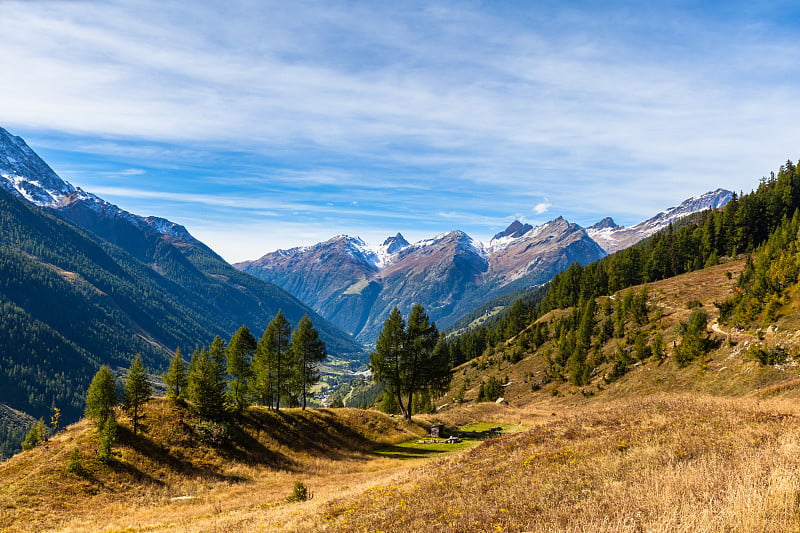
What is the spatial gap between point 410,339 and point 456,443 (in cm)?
1503

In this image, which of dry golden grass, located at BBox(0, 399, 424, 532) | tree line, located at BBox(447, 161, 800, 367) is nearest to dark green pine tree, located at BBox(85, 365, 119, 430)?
dry golden grass, located at BBox(0, 399, 424, 532)

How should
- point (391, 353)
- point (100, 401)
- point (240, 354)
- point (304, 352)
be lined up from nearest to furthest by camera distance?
1. point (100, 401)
2. point (240, 354)
3. point (304, 352)
4. point (391, 353)

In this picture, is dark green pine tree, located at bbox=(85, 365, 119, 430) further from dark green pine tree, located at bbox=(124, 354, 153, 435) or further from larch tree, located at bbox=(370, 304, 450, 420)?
larch tree, located at bbox=(370, 304, 450, 420)

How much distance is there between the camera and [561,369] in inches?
3509

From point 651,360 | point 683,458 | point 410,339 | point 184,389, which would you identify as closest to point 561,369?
point 651,360

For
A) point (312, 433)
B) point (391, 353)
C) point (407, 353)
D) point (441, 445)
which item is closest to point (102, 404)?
point (312, 433)

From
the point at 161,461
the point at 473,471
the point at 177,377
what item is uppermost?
the point at 473,471

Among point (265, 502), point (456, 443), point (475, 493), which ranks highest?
point (475, 493)

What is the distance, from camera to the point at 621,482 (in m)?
13.2

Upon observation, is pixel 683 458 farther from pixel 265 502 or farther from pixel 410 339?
pixel 410 339

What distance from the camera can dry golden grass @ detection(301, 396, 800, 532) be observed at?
31.7ft

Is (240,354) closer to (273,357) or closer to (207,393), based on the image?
(273,357)

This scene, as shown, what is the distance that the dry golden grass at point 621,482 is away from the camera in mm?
9648

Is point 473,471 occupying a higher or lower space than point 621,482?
lower
